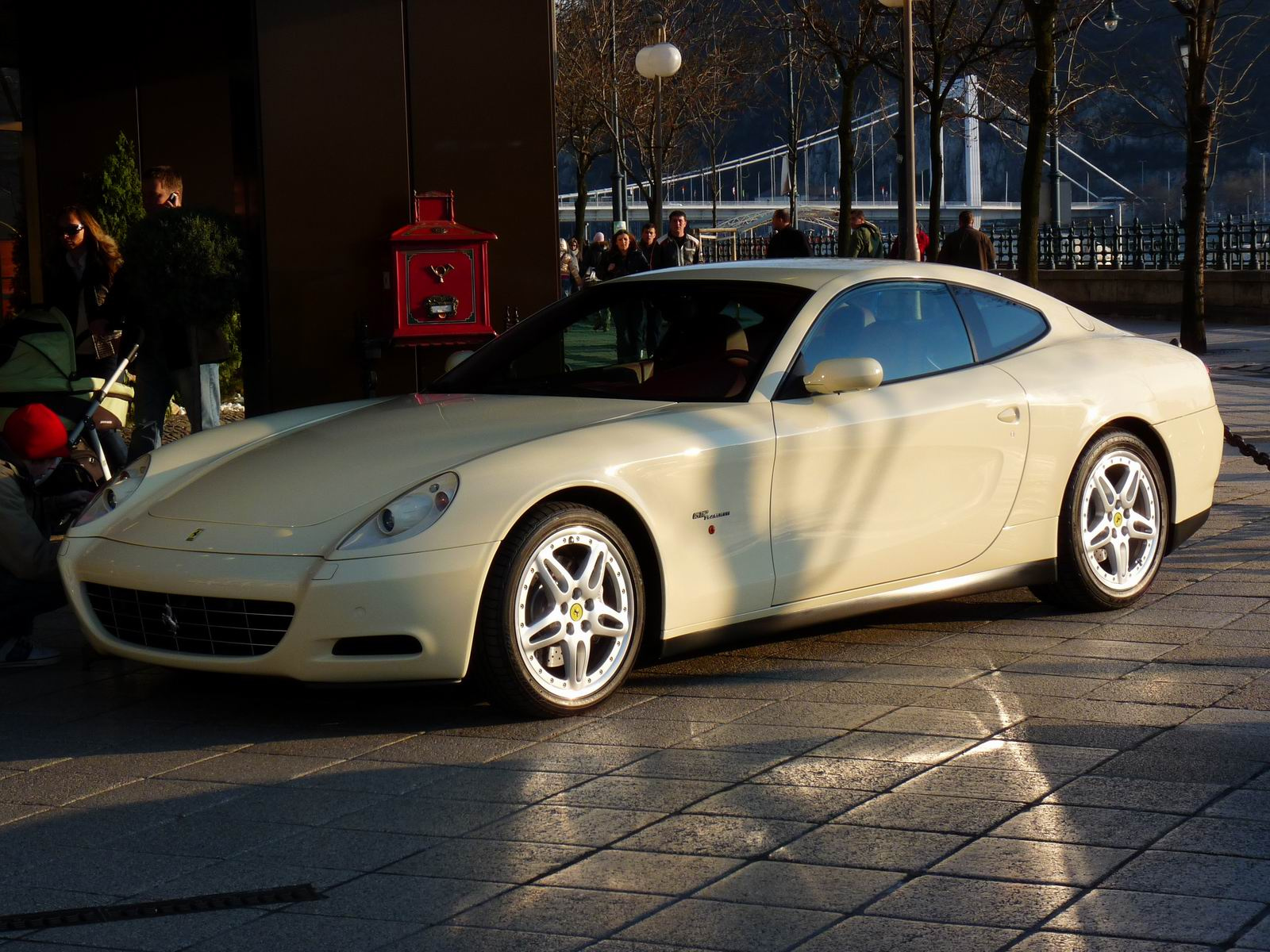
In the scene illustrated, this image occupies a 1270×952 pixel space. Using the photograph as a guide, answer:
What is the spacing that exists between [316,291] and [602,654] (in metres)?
5.29

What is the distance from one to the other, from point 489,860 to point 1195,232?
20.5m

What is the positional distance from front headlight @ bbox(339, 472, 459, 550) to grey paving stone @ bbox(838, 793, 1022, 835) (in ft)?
4.72

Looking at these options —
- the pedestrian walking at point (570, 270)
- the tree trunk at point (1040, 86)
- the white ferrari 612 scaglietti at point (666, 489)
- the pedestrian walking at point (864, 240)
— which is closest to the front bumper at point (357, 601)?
the white ferrari 612 scaglietti at point (666, 489)

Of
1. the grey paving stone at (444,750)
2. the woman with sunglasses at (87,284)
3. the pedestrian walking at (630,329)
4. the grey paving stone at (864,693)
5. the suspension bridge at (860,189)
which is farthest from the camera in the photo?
the suspension bridge at (860,189)

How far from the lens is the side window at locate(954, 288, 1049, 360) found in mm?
6285

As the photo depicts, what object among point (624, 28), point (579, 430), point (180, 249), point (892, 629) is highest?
point (624, 28)

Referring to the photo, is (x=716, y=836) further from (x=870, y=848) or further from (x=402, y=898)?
(x=402, y=898)

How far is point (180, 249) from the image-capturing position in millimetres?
9000

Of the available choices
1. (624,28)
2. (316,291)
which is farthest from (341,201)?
(624,28)

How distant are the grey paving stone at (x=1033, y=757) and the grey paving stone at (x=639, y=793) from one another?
2.22 ft

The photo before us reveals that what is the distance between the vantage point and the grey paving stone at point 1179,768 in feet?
14.3

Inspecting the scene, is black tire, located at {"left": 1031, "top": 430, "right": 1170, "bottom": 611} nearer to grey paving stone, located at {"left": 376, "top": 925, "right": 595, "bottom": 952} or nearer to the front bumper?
the front bumper

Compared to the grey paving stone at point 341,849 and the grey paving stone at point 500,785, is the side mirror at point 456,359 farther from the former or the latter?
the grey paving stone at point 341,849

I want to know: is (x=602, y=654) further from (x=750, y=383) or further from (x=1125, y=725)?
(x=1125, y=725)
